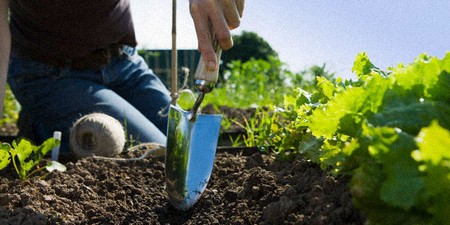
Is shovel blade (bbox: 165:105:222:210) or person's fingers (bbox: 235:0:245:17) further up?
person's fingers (bbox: 235:0:245:17)

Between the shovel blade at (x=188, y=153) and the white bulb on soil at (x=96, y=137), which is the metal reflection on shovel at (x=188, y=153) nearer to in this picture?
the shovel blade at (x=188, y=153)

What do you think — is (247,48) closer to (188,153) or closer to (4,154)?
(4,154)

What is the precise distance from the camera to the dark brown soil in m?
1.59

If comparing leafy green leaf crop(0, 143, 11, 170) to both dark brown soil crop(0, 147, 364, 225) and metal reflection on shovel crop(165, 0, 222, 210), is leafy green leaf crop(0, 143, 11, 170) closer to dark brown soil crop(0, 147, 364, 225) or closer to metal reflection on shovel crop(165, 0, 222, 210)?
dark brown soil crop(0, 147, 364, 225)

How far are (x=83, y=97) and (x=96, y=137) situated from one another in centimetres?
60

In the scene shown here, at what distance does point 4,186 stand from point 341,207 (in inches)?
57.3

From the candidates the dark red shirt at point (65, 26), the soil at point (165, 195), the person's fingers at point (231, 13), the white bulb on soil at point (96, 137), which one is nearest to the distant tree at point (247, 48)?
the dark red shirt at point (65, 26)

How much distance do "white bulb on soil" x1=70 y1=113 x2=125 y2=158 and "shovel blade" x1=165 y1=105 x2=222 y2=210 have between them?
914mm

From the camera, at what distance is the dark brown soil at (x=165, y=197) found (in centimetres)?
159

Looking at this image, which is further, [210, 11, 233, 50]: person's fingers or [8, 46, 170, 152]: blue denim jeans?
[8, 46, 170, 152]: blue denim jeans

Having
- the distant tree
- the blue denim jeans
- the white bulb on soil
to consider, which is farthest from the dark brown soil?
the distant tree

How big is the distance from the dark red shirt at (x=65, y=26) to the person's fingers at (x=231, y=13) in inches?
62.7

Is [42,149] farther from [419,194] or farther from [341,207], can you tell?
[419,194]

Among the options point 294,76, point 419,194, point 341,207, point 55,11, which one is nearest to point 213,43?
point 341,207
